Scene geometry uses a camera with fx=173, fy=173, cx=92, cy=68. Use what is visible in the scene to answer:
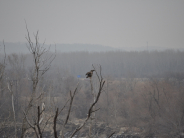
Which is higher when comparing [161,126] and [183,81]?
[183,81]

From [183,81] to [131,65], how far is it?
2100 cm

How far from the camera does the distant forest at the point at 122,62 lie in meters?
45.7

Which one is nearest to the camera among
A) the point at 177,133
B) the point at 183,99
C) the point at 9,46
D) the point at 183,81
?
the point at 177,133

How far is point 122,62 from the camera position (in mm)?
50719

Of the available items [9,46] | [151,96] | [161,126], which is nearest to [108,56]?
[151,96]

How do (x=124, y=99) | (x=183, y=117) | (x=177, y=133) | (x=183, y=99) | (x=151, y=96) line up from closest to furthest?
(x=177, y=133), (x=183, y=117), (x=183, y=99), (x=151, y=96), (x=124, y=99)

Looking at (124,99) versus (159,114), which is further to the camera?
(124,99)

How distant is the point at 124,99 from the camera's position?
26000 mm

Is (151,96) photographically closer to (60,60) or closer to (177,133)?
(177,133)

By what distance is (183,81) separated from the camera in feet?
96.3

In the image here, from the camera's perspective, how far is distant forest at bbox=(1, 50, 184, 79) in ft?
150

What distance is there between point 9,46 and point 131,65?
2114 inches

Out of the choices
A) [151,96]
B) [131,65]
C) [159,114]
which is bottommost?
[159,114]

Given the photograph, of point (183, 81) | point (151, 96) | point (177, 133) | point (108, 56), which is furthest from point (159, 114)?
point (108, 56)
